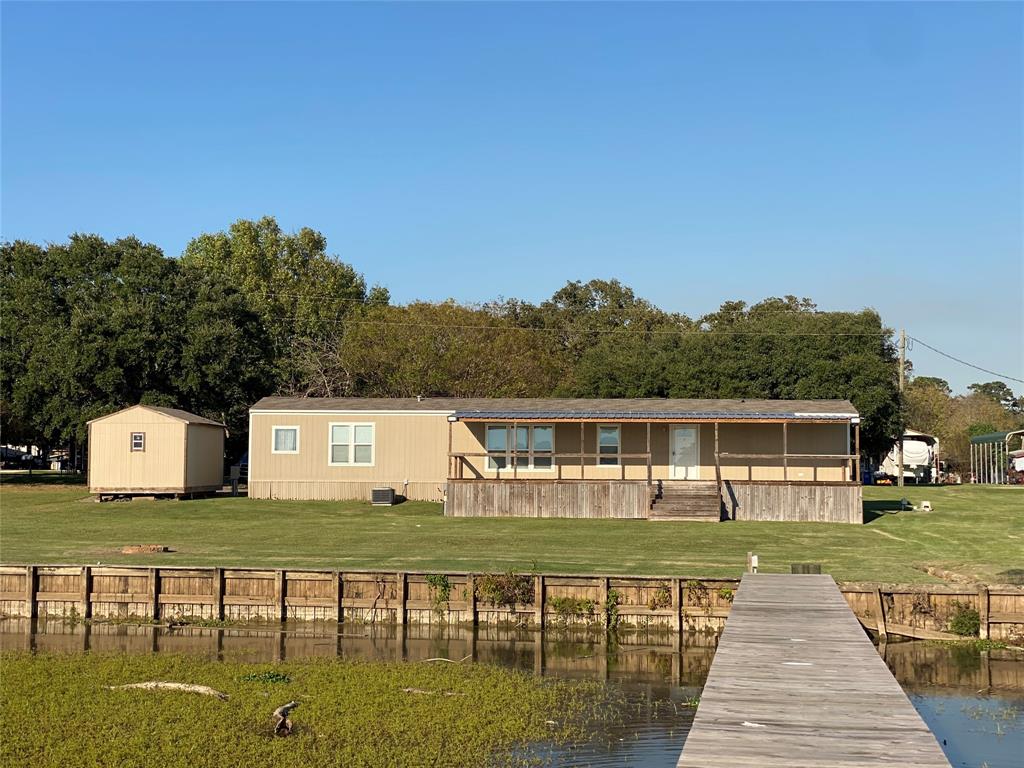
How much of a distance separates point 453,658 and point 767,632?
19.9 ft

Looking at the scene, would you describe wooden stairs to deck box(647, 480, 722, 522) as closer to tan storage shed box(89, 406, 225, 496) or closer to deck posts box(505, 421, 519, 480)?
deck posts box(505, 421, 519, 480)

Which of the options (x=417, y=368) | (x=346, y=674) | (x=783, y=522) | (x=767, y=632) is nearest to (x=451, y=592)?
(x=346, y=674)

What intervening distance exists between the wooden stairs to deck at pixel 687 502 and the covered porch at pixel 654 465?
0.04 m

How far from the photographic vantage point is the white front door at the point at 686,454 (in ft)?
125

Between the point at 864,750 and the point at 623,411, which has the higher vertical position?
the point at 623,411

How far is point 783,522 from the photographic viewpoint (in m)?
33.9

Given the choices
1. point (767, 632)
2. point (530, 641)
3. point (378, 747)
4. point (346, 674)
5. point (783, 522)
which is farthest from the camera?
point (783, 522)

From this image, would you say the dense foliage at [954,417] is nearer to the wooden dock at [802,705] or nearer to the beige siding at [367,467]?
the beige siding at [367,467]

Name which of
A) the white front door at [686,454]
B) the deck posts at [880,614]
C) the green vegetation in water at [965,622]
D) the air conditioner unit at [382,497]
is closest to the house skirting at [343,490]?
the air conditioner unit at [382,497]

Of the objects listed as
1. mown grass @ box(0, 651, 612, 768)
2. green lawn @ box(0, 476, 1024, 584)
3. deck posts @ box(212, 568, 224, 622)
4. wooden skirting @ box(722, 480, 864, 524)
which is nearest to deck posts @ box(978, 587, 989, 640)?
green lawn @ box(0, 476, 1024, 584)

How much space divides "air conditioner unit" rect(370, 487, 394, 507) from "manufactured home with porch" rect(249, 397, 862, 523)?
1.61 m

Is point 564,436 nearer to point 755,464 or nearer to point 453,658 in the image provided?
point 755,464

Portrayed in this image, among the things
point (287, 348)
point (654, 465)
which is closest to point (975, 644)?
point (654, 465)

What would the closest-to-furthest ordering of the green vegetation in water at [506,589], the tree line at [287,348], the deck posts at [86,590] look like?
1. the green vegetation in water at [506,589]
2. the deck posts at [86,590]
3. the tree line at [287,348]
